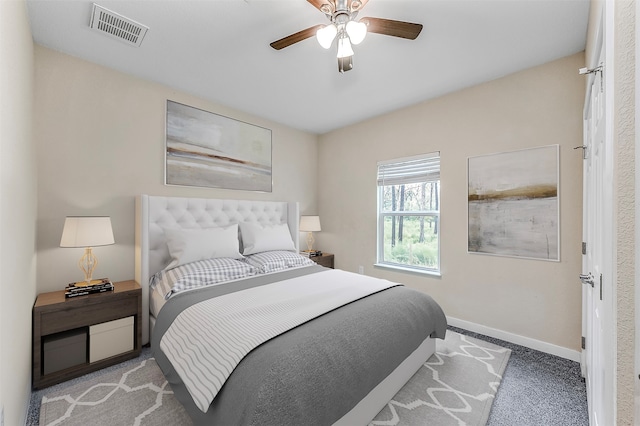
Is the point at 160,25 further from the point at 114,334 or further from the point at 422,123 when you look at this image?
the point at 422,123

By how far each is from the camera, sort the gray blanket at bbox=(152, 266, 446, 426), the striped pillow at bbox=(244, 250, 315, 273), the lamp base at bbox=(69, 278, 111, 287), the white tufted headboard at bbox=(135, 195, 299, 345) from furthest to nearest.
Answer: the striped pillow at bbox=(244, 250, 315, 273), the white tufted headboard at bbox=(135, 195, 299, 345), the lamp base at bbox=(69, 278, 111, 287), the gray blanket at bbox=(152, 266, 446, 426)

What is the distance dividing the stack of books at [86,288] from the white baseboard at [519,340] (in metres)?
3.47

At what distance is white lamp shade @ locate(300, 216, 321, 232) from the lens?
4.07 metres

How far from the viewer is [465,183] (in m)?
2.96

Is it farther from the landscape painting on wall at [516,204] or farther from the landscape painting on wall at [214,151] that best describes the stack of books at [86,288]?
the landscape painting on wall at [516,204]

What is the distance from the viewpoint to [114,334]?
A: 2.25 m

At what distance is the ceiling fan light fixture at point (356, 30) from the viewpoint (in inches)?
59.1

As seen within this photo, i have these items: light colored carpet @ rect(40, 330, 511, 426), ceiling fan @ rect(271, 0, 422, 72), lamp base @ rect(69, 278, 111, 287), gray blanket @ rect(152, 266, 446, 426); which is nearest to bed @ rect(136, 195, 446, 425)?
gray blanket @ rect(152, 266, 446, 426)

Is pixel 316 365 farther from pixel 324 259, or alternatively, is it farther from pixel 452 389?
pixel 324 259

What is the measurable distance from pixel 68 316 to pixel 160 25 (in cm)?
230

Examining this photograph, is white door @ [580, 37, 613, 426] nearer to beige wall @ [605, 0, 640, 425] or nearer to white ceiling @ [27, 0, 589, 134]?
beige wall @ [605, 0, 640, 425]

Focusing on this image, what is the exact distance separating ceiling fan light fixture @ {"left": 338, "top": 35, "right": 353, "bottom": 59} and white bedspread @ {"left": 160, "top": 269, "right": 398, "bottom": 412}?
5.42 feet

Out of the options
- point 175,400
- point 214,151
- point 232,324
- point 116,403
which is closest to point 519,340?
point 232,324

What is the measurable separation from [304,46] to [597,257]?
7.83 feet
